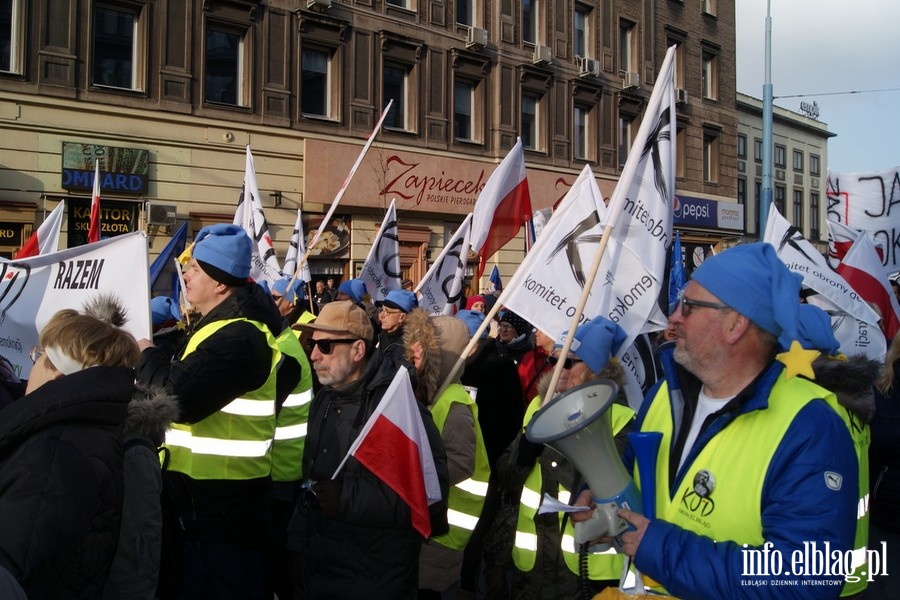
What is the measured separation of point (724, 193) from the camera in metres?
31.4

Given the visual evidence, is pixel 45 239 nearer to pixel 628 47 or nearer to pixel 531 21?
pixel 531 21

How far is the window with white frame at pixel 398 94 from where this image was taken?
20.0m

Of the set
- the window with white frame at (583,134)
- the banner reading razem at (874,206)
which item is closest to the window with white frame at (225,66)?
the window with white frame at (583,134)

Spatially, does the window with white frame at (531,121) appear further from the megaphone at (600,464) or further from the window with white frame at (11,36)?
the megaphone at (600,464)

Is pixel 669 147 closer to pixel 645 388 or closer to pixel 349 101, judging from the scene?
pixel 645 388

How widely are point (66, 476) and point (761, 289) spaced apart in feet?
6.27

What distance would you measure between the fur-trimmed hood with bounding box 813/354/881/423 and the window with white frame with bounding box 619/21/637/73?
81.5ft

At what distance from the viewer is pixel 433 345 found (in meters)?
4.15

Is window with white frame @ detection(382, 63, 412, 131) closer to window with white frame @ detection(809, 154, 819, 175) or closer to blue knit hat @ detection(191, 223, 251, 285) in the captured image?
blue knit hat @ detection(191, 223, 251, 285)

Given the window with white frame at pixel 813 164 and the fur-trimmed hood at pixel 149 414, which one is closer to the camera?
the fur-trimmed hood at pixel 149 414

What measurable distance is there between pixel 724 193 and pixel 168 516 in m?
31.1

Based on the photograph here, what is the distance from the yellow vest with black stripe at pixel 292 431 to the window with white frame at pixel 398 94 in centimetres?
1634

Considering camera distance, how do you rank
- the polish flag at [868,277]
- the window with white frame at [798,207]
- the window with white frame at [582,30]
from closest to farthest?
the polish flag at [868,277], the window with white frame at [582,30], the window with white frame at [798,207]

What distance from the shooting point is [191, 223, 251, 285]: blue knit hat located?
3523 millimetres
